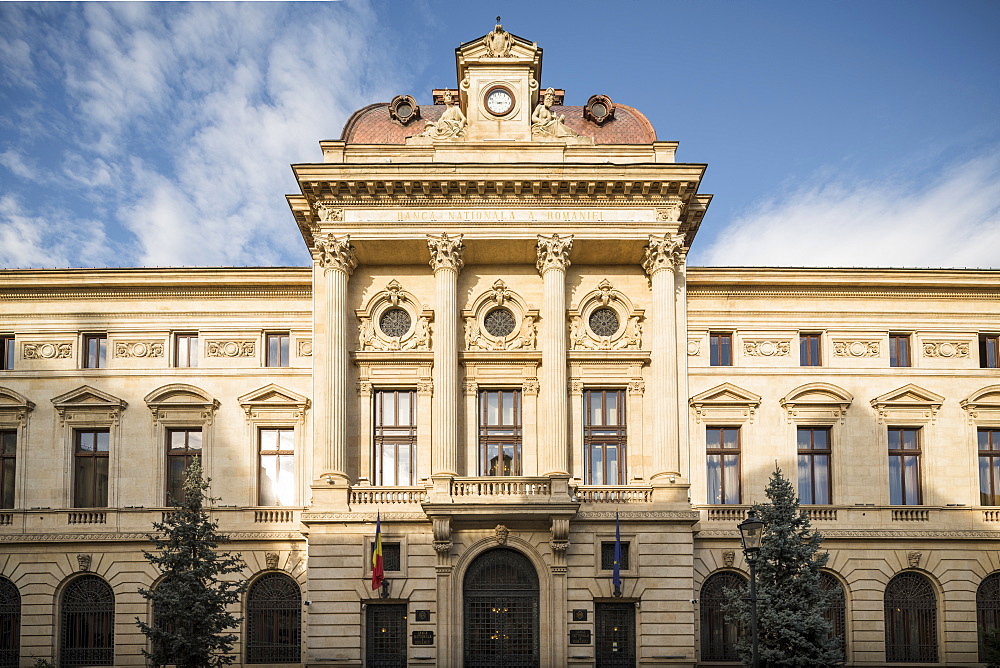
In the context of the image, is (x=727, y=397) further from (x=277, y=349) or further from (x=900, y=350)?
(x=277, y=349)

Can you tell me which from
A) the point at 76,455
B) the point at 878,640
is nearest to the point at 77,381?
the point at 76,455

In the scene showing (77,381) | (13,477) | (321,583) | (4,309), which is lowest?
(321,583)

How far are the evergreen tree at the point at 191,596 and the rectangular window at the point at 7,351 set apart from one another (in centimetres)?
1044

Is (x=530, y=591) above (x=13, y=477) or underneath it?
underneath

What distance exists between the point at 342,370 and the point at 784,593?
15261 mm

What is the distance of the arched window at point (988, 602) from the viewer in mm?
36562

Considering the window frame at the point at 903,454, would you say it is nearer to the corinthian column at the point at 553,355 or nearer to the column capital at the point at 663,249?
the column capital at the point at 663,249

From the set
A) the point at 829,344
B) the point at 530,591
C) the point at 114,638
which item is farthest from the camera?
the point at 829,344

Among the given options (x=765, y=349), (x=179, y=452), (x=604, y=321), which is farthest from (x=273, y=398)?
(x=765, y=349)

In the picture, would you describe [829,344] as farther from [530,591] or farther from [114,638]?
[114,638]

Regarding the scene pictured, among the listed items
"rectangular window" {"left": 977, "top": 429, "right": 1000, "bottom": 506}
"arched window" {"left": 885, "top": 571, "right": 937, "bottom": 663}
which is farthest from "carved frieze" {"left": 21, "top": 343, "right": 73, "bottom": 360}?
"rectangular window" {"left": 977, "top": 429, "right": 1000, "bottom": 506}

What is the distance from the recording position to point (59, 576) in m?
36.2

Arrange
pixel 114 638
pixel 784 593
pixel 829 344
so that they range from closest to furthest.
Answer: pixel 784 593
pixel 114 638
pixel 829 344

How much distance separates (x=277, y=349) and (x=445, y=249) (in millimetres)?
7595
